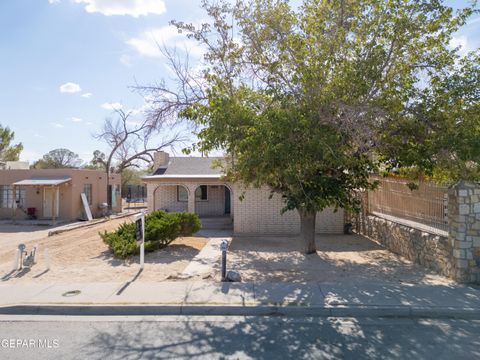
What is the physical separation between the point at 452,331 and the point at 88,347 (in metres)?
5.36

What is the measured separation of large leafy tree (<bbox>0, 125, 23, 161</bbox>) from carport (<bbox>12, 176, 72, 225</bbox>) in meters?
18.3

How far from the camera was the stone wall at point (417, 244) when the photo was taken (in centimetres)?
795

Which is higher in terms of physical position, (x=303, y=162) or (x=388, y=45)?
(x=388, y=45)

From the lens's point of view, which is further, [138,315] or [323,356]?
[138,315]

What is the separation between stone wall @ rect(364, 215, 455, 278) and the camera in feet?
26.1

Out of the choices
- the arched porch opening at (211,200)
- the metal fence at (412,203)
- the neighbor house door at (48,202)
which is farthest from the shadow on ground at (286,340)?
the neighbor house door at (48,202)

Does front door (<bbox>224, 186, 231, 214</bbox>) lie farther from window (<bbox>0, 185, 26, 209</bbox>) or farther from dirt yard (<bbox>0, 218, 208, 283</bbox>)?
window (<bbox>0, 185, 26, 209</bbox>)

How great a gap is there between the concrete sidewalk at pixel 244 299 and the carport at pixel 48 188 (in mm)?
14493

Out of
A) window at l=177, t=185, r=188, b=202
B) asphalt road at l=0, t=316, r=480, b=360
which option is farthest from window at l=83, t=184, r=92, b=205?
asphalt road at l=0, t=316, r=480, b=360

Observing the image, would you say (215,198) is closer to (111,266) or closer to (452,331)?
(111,266)

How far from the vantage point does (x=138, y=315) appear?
5.79 metres

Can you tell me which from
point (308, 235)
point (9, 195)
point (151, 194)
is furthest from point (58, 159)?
point (308, 235)

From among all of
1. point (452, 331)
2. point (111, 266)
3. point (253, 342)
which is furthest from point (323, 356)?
point (111, 266)

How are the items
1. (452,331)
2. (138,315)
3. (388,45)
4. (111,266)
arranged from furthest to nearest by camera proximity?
1. (111,266)
2. (388,45)
3. (138,315)
4. (452,331)
